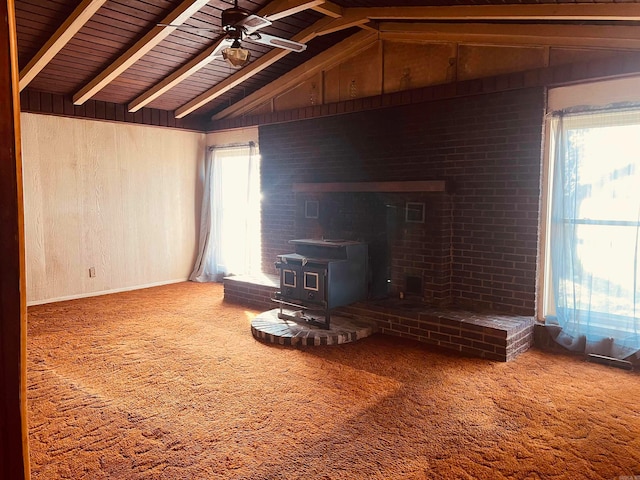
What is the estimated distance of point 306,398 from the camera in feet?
10.4

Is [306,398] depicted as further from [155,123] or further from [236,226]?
[155,123]

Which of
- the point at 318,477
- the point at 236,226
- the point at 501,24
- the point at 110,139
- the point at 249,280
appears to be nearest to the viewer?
the point at 318,477

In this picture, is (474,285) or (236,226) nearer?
(474,285)

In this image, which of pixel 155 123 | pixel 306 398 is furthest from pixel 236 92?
pixel 306 398

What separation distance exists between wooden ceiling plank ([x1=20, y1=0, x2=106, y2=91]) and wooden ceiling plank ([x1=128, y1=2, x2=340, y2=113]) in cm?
115

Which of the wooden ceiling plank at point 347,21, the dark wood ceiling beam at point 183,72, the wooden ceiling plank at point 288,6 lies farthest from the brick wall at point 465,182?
the dark wood ceiling beam at point 183,72

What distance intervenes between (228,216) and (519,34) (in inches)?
182

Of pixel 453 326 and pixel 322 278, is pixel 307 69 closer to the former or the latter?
pixel 322 278

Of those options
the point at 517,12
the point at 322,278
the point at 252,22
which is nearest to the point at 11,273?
the point at 252,22

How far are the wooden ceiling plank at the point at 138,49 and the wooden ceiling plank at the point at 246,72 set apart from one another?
128 cm

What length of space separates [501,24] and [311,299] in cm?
308

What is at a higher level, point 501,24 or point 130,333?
point 501,24

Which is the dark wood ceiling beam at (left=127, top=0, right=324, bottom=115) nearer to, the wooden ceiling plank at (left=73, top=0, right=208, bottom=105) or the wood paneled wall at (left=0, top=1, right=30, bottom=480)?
the wooden ceiling plank at (left=73, top=0, right=208, bottom=105)

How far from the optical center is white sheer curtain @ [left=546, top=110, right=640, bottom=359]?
371 cm
